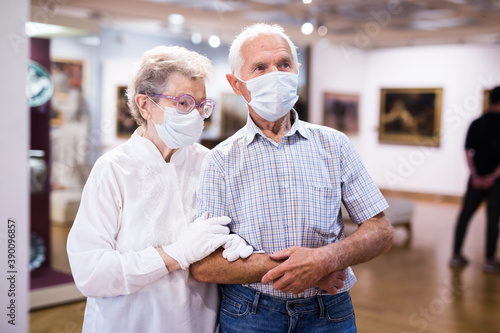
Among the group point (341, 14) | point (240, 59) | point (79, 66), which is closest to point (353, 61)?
point (341, 14)

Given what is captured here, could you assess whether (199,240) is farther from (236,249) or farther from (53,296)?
(53,296)

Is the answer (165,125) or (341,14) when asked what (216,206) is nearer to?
(165,125)

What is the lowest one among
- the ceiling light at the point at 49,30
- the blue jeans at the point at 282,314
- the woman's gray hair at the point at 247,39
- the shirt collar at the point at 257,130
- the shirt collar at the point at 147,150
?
the blue jeans at the point at 282,314

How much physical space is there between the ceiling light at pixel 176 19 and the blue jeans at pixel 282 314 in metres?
7.72

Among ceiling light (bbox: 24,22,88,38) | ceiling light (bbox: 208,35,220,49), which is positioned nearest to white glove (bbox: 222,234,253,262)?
ceiling light (bbox: 24,22,88,38)

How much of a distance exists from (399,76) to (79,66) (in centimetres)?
704

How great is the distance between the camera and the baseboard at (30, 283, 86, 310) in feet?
14.6

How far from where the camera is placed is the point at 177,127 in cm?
177

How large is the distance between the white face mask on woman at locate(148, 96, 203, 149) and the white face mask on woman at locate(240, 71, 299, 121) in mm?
198

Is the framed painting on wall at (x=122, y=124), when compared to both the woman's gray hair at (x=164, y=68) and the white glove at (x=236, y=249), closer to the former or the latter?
the woman's gray hair at (x=164, y=68)

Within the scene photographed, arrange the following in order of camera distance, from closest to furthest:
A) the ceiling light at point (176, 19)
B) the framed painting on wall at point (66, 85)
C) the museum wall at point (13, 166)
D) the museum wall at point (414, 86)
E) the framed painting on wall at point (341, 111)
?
the museum wall at point (13, 166)
the framed painting on wall at point (66, 85)
the ceiling light at point (176, 19)
the museum wall at point (414, 86)
the framed painting on wall at point (341, 111)

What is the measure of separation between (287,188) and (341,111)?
10585 mm

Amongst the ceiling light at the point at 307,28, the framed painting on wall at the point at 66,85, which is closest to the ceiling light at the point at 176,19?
the framed painting on wall at the point at 66,85

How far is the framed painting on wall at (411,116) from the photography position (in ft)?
38.0
